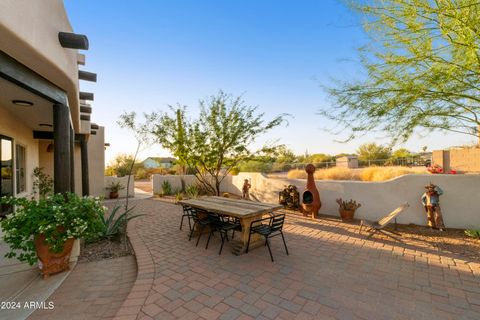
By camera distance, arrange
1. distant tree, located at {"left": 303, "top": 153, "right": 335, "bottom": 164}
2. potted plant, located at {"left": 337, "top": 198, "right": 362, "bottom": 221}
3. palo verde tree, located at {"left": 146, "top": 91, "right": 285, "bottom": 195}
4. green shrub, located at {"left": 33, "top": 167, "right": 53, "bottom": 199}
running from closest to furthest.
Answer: potted plant, located at {"left": 337, "top": 198, "right": 362, "bottom": 221}, green shrub, located at {"left": 33, "top": 167, "right": 53, "bottom": 199}, palo verde tree, located at {"left": 146, "top": 91, "right": 285, "bottom": 195}, distant tree, located at {"left": 303, "top": 153, "right": 335, "bottom": 164}

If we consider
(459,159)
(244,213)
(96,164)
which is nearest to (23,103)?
(244,213)

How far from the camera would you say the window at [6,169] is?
200 inches

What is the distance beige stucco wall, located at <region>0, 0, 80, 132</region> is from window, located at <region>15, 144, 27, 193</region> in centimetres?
430

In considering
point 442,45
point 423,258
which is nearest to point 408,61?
point 442,45

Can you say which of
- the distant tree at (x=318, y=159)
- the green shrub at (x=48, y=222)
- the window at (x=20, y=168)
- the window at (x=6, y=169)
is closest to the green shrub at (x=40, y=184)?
the window at (x=20, y=168)

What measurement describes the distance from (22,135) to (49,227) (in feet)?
16.7

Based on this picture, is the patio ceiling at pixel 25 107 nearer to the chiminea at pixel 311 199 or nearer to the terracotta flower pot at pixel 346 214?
the chiminea at pixel 311 199

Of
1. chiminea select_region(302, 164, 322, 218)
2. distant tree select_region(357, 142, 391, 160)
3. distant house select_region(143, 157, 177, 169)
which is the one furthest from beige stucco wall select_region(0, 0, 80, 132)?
distant house select_region(143, 157, 177, 169)

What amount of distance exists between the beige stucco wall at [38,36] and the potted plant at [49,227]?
5.73ft

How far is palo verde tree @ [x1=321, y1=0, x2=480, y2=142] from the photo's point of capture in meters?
3.88

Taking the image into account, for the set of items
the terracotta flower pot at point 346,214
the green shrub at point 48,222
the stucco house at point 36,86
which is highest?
→ the stucco house at point 36,86

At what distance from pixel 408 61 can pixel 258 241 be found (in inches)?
178

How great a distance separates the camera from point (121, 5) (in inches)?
227

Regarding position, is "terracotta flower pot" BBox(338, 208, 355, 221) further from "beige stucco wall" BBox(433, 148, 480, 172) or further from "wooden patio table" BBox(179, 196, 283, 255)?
"beige stucco wall" BBox(433, 148, 480, 172)
